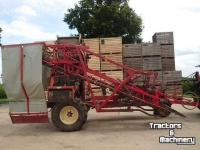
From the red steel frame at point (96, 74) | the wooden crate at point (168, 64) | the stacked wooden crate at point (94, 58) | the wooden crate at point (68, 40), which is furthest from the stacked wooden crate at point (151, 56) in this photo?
the red steel frame at point (96, 74)

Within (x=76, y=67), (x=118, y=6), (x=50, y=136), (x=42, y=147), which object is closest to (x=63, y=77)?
(x=76, y=67)

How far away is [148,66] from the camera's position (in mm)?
15805

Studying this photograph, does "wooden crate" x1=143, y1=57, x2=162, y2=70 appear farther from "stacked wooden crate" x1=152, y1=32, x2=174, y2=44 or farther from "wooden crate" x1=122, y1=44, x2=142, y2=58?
"stacked wooden crate" x1=152, y1=32, x2=174, y2=44

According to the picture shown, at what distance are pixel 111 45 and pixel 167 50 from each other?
3.41 metres

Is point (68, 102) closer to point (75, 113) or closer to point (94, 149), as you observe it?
point (75, 113)

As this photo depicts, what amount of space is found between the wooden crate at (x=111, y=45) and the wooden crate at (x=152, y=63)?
5.40 feet

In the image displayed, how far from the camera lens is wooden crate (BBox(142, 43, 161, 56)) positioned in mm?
15797

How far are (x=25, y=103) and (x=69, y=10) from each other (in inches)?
775

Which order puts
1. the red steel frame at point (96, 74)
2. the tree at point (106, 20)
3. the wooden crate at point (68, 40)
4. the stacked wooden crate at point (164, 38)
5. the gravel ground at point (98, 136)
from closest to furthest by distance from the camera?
the gravel ground at point (98, 136)
the red steel frame at point (96, 74)
the wooden crate at point (68, 40)
the stacked wooden crate at point (164, 38)
the tree at point (106, 20)

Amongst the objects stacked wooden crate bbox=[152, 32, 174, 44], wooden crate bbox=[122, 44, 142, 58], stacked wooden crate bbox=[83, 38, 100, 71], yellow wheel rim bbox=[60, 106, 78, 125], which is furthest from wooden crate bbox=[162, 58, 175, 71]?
yellow wheel rim bbox=[60, 106, 78, 125]

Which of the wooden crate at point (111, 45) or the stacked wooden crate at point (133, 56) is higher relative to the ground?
the wooden crate at point (111, 45)

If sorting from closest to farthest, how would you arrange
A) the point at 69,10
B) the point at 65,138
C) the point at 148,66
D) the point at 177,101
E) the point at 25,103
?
the point at 65,138 < the point at 25,103 < the point at 177,101 < the point at 148,66 < the point at 69,10

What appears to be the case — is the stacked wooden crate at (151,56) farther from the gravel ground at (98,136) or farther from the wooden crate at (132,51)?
the gravel ground at (98,136)

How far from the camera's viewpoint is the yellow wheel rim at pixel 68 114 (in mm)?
7824
